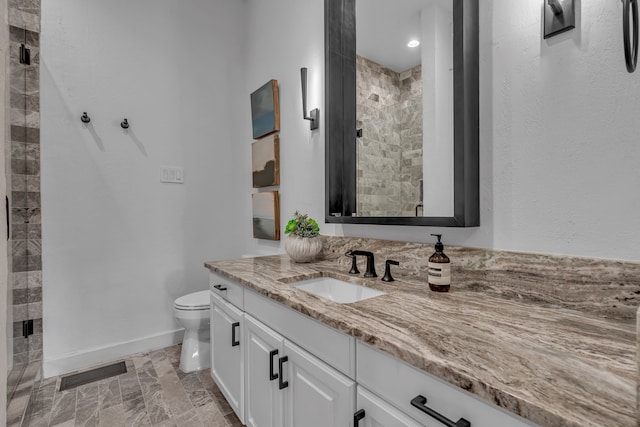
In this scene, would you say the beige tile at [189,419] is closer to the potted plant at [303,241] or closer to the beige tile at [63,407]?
the beige tile at [63,407]

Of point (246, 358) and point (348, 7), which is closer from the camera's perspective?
point (246, 358)

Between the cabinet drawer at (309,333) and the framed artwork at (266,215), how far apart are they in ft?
3.34

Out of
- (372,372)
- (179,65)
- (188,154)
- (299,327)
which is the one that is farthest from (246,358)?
(179,65)

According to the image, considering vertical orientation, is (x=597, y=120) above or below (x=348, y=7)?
below

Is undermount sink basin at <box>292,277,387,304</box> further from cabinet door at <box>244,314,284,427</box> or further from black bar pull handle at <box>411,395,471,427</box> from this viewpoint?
black bar pull handle at <box>411,395,471,427</box>

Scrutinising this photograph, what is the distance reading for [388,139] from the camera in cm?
144

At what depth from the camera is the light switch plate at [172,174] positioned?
2.38 m

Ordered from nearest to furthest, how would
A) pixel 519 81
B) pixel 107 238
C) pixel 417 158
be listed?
pixel 519 81, pixel 417 158, pixel 107 238

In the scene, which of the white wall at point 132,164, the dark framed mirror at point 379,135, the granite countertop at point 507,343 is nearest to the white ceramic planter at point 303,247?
the dark framed mirror at point 379,135

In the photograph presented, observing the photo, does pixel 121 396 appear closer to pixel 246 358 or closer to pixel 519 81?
pixel 246 358

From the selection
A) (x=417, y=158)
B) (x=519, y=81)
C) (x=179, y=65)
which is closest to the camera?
(x=519, y=81)

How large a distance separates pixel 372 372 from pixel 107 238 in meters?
2.17

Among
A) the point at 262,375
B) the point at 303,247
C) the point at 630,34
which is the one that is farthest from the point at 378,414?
the point at 630,34

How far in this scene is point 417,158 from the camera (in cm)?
129
